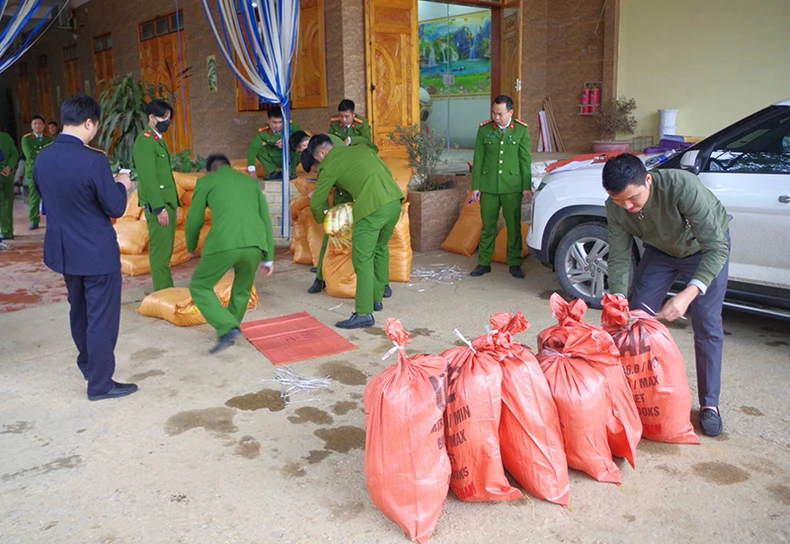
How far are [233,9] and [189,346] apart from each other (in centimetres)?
459

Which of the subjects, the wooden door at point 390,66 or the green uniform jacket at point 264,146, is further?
the wooden door at point 390,66

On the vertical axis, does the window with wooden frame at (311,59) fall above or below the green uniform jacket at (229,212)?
above

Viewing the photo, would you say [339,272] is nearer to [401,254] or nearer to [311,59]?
[401,254]

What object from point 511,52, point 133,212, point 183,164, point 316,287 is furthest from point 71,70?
point 316,287

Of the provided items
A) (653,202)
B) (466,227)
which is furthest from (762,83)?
(653,202)

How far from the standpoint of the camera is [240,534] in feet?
8.57

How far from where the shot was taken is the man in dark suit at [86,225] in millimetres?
3631

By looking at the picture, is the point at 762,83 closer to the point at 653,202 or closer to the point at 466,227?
the point at 466,227

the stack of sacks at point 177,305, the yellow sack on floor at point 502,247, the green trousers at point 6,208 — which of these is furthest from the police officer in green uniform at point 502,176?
the green trousers at point 6,208

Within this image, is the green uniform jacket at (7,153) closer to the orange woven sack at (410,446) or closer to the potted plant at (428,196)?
the potted plant at (428,196)

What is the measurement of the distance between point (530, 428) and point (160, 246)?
404 centimetres

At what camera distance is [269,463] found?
3156mm

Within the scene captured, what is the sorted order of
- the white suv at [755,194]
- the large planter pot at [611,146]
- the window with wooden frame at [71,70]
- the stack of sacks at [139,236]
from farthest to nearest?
the window with wooden frame at [71,70] → the large planter pot at [611,146] → the stack of sacks at [139,236] → the white suv at [755,194]

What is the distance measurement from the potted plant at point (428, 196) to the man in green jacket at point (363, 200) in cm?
251
